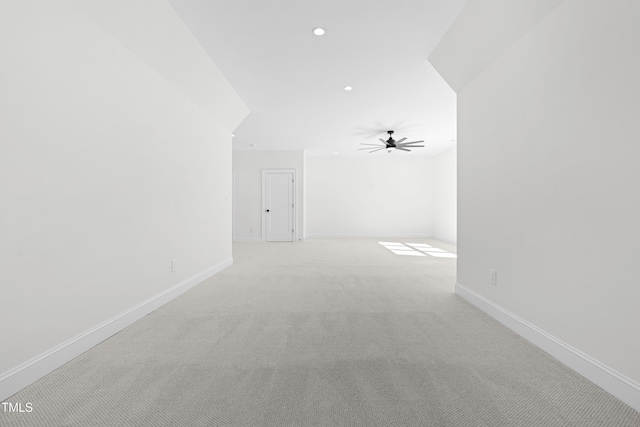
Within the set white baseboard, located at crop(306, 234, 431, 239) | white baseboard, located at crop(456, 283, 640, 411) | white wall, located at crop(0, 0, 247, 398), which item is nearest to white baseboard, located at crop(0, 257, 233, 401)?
white wall, located at crop(0, 0, 247, 398)

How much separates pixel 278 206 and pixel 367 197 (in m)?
3.16

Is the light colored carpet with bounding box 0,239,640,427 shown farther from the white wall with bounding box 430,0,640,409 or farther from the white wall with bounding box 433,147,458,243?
the white wall with bounding box 433,147,458,243

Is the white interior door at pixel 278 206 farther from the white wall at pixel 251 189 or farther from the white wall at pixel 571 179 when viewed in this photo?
the white wall at pixel 571 179

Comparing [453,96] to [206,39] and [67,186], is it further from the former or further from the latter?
[67,186]

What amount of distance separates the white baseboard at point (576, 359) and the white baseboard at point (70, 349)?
3.13 metres

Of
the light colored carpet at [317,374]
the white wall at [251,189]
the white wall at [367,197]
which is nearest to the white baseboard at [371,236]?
the white wall at [367,197]

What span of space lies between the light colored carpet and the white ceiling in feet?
8.97

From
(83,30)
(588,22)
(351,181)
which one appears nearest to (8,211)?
(83,30)

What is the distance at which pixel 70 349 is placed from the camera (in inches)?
68.4

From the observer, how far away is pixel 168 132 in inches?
113

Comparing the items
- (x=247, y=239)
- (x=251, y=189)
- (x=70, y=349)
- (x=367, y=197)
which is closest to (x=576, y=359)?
(x=70, y=349)

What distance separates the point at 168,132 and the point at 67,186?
4.38ft

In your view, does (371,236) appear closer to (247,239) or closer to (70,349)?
(247,239)

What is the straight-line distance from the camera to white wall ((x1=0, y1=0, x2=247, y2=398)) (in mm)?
1448
